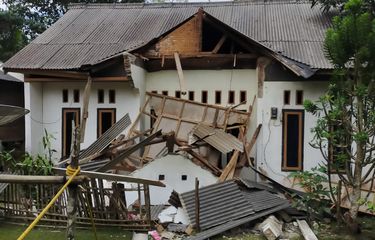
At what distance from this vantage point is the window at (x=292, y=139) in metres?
11.8

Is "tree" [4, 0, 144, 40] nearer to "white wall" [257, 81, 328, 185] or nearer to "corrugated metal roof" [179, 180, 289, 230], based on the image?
"white wall" [257, 81, 328, 185]

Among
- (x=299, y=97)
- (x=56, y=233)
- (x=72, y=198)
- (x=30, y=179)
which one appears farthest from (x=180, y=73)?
(x=30, y=179)

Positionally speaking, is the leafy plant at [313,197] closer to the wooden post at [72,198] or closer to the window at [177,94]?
A: the window at [177,94]

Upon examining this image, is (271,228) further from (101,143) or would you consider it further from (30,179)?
(30,179)

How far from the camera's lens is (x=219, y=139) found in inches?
407

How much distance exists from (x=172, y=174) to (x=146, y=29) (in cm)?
733

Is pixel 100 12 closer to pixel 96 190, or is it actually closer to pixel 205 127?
pixel 205 127

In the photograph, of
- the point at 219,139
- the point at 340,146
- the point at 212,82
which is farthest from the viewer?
the point at 212,82

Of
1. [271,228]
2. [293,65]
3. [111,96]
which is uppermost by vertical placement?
[293,65]

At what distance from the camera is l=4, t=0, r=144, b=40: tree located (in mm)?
23250

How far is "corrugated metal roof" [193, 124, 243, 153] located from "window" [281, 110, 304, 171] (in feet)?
7.02

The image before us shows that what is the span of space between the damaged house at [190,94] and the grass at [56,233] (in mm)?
2182

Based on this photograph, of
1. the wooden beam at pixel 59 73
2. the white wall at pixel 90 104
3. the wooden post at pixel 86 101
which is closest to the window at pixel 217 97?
the white wall at pixel 90 104

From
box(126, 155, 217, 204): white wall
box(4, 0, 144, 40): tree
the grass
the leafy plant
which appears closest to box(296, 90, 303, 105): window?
the leafy plant
